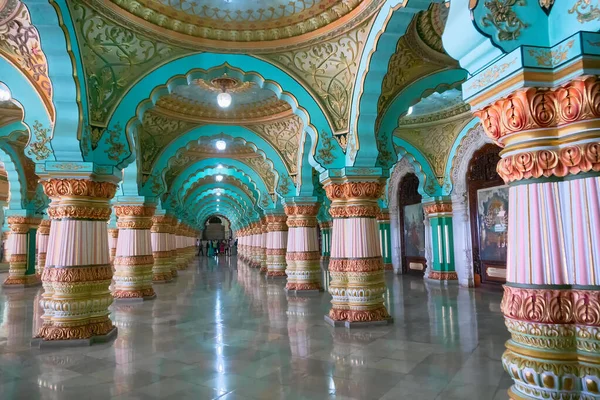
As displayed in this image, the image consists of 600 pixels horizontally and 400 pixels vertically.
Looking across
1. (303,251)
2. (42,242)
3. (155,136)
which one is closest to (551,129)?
(303,251)

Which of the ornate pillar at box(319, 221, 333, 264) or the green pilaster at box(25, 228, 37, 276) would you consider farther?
the ornate pillar at box(319, 221, 333, 264)

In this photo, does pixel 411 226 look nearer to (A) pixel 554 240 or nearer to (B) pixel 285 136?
(B) pixel 285 136

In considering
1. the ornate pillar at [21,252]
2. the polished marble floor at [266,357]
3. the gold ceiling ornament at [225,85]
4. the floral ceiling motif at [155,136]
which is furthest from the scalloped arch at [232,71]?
the ornate pillar at [21,252]

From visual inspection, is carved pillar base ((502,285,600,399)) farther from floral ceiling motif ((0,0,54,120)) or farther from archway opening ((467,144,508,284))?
archway opening ((467,144,508,284))

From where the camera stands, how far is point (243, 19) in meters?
6.50

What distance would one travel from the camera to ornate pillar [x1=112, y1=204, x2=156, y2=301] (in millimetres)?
10188

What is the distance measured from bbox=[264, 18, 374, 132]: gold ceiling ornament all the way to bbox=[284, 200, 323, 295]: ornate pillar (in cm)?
463

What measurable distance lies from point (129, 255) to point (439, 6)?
8.94m

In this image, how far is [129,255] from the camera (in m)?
10.3

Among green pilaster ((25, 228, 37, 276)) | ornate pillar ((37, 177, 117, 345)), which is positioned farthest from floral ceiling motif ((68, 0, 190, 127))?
green pilaster ((25, 228, 37, 276))

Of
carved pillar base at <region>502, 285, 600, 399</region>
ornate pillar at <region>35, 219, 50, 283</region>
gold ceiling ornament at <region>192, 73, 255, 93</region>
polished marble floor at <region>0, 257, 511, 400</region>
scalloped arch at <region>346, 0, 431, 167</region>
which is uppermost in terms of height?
gold ceiling ornament at <region>192, 73, 255, 93</region>

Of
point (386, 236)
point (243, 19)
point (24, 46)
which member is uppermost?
point (243, 19)

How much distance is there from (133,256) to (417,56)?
823 centimetres

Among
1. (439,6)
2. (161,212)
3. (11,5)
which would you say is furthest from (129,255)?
(439,6)
